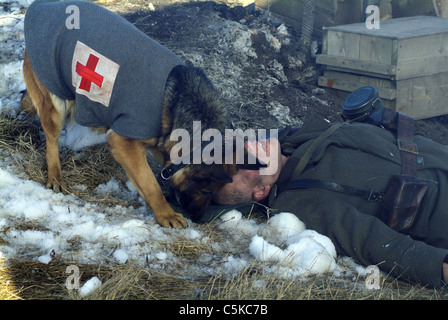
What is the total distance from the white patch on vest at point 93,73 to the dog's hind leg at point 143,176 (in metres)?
0.31

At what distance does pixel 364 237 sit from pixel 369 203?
34cm

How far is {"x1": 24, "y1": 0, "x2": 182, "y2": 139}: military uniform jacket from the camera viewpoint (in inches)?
122

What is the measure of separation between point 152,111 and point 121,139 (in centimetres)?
32

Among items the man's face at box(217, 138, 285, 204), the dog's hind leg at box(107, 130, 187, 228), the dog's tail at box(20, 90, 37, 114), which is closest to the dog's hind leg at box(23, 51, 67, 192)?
the dog's tail at box(20, 90, 37, 114)

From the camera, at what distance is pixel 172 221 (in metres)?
3.20

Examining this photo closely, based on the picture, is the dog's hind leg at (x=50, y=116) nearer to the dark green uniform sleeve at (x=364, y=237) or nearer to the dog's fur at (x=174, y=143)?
the dog's fur at (x=174, y=143)

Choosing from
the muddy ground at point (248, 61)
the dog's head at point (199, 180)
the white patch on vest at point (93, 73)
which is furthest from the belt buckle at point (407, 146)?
the white patch on vest at point (93, 73)

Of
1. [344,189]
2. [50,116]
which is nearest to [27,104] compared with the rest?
[50,116]

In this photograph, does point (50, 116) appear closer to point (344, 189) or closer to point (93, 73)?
point (93, 73)

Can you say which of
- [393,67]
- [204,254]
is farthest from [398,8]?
[204,254]

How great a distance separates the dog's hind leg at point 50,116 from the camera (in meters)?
3.59

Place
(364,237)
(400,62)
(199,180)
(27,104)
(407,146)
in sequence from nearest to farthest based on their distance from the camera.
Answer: (364,237) → (199,180) → (407,146) → (27,104) → (400,62)

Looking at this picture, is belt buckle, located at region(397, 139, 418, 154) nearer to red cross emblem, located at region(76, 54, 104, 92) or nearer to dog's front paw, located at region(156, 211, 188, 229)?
dog's front paw, located at region(156, 211, 188, 229)

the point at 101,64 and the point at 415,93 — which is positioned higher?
the point at 101,64
